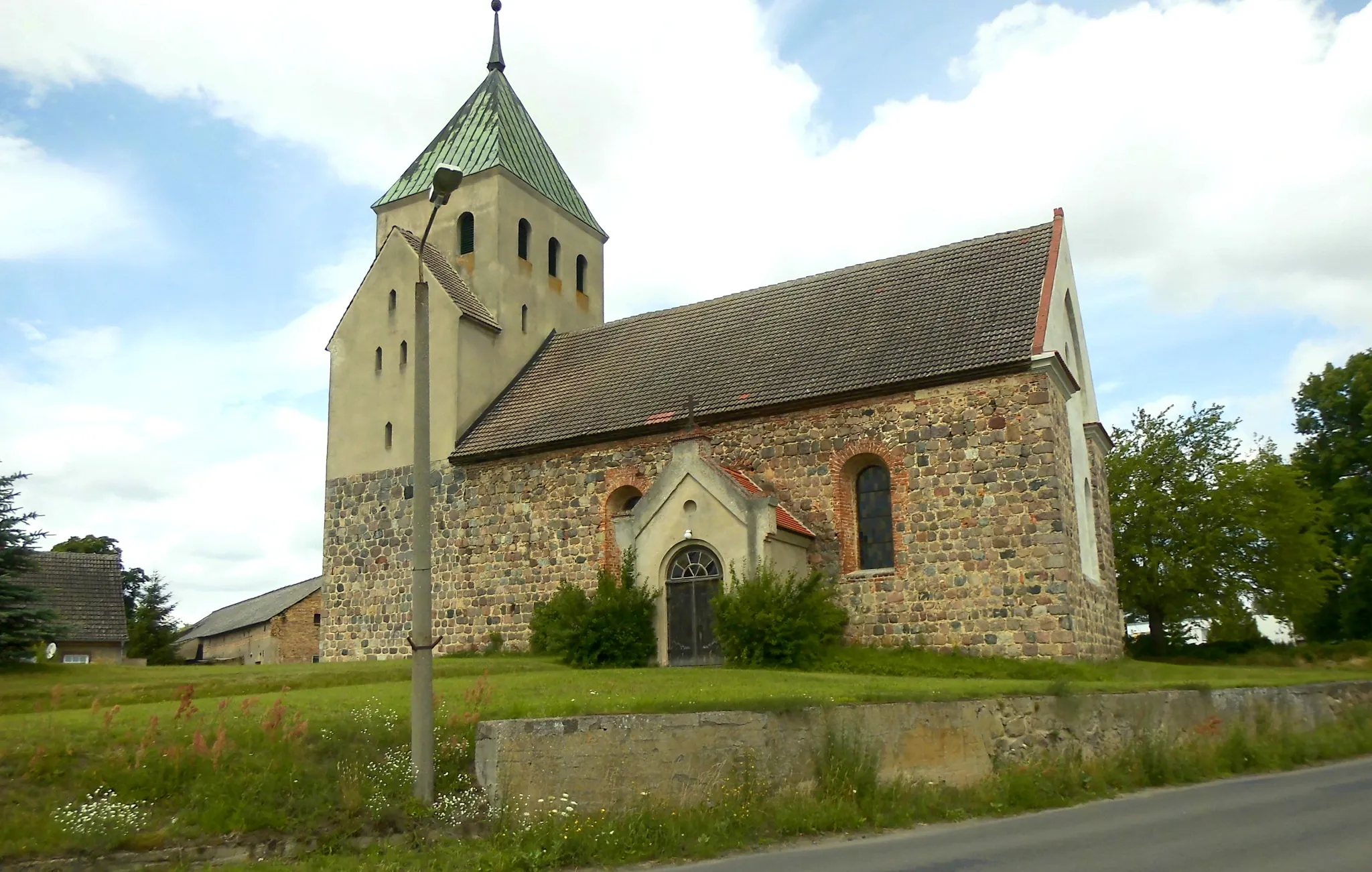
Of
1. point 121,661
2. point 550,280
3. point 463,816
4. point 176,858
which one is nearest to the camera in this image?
point 176,858

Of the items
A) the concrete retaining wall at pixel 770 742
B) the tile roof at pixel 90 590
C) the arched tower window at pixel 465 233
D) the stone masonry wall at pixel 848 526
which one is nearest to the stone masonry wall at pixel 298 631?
the tile roof at pixel 90 590

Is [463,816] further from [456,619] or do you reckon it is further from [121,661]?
[121,661]

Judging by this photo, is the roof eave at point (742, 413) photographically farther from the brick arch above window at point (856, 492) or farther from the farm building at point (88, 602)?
the farm building at point (88, 602)

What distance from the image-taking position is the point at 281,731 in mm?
10625

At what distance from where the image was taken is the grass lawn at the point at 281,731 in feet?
30.7

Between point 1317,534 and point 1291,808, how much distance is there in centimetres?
3126

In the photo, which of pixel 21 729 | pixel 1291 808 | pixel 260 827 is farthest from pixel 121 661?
pixel 1291 808

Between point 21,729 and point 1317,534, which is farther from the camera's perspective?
point 1317,534

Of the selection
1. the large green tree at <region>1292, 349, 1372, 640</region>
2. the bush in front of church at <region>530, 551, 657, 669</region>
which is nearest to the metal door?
the bush in front of church at <region>530, 551, 657, 669</region>

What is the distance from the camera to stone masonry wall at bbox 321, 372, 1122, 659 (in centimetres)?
1933

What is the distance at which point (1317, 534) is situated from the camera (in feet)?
126

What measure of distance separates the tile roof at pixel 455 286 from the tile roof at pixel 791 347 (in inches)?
76.7

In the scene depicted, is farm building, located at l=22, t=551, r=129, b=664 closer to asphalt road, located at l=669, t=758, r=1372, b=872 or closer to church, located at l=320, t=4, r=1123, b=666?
church, located at l=320, t=4, r=1123, b=666

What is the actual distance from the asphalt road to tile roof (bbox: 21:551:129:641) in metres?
33.4
